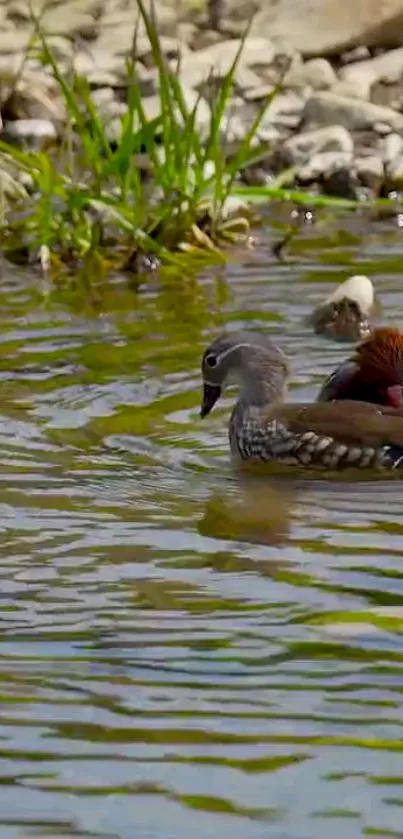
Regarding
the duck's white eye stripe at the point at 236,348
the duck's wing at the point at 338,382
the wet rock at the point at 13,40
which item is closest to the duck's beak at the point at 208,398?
the duck's white eye stripe at the point at 236,348

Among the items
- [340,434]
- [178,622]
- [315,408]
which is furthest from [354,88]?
[178,622]

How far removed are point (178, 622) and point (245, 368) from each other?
8.93ft

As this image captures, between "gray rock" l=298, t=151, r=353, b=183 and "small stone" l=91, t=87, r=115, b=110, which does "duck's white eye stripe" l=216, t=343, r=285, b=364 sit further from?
"small stone" l=91, t=87, r=115, b=110

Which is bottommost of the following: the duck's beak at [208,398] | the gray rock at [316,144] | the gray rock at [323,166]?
the duck's beak at [208,398]

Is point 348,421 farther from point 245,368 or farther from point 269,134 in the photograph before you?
point 269,134

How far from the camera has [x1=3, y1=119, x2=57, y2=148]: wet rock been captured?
47.3 feet

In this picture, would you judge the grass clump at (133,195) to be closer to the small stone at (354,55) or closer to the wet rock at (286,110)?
the wet rock at (286,110)

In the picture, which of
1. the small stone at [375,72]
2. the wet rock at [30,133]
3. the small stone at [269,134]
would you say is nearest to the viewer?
the wet rock at [30,133]

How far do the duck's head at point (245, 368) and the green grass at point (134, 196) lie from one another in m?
2.80

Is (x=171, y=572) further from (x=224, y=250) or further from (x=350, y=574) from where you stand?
(x=224, y=250)

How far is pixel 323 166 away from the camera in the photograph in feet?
45.3

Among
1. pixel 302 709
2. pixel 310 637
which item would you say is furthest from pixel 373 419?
pixel 302 709

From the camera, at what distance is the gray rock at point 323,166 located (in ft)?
45.0

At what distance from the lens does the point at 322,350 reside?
9.04 m
